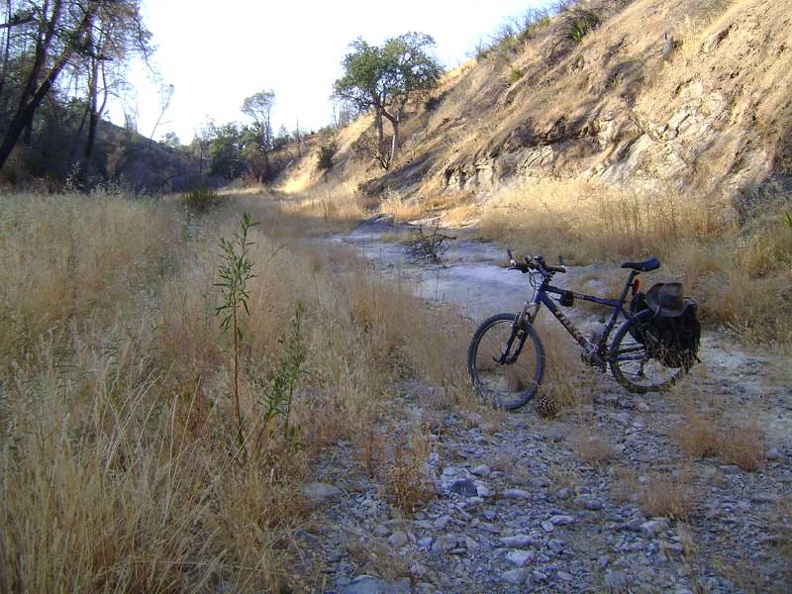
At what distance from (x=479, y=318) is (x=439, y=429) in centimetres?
255

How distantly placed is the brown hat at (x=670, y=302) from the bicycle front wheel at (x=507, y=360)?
2.76 feet

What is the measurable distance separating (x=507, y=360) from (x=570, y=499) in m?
1.45

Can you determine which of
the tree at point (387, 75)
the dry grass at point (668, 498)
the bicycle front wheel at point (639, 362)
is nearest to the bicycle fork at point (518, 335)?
the bicycle front wheel at point (639, 362)

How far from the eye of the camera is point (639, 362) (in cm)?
408

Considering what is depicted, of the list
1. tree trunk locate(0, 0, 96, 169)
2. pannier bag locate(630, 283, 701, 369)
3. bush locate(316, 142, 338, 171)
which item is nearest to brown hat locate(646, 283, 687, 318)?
pannier bag locate(630, 283, 701, 369)

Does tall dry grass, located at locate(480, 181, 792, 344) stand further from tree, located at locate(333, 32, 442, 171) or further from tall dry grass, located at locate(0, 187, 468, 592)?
tree, located at locate(333, 32, 442, 171)

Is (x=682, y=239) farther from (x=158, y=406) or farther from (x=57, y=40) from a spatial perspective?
(x=57, y=40)

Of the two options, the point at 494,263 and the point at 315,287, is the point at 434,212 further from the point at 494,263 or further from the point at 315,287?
the point at 315,287

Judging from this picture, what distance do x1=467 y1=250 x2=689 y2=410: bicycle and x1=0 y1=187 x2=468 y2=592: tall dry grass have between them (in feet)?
1.55

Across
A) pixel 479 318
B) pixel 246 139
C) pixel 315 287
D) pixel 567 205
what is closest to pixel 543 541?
pixel 479 318

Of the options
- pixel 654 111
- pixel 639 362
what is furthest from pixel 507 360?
pixel 654 111

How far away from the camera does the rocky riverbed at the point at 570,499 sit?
2.24 metres

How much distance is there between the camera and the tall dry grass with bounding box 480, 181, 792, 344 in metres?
5.17

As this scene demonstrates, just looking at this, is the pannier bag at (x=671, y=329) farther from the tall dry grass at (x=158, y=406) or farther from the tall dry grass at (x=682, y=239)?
the tall dry grass at (x=158, y=406)
